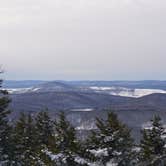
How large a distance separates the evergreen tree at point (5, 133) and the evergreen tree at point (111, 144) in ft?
15.3

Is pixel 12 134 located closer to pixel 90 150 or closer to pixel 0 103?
pixel 0 103

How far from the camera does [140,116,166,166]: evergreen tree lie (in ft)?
77.0

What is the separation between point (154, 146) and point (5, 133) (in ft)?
24.4

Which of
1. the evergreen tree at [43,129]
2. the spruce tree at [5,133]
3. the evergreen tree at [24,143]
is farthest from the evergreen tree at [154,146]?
the spruce tree at [5,133]

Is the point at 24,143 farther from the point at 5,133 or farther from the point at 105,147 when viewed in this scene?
the point at 105,147

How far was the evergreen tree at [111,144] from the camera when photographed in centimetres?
2338

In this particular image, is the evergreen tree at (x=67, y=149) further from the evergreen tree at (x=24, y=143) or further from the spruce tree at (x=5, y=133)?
the evergreen tree at (x=24, y=143)

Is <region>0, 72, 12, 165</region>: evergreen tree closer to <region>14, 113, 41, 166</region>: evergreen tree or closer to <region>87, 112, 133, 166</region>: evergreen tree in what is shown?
<region>14, 113, 41, 166</region>: evergreen tree

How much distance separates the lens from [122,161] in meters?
23.3

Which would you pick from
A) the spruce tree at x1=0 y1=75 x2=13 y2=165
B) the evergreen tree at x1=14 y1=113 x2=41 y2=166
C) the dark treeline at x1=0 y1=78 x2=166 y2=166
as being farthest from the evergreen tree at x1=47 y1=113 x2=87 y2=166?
the evergreen tree at x1=14 y1=113 x2=41 y2=166

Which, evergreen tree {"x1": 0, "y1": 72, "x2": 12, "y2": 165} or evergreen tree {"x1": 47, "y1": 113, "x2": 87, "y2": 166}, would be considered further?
evergreen tree {"x1": 0, "y1": 72, "x2": 12, "y2": 165}

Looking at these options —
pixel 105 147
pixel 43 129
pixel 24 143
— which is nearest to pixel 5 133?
pixel 24 143

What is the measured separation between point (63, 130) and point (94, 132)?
152 centimetres

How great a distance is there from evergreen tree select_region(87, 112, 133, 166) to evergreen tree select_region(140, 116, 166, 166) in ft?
2.00
